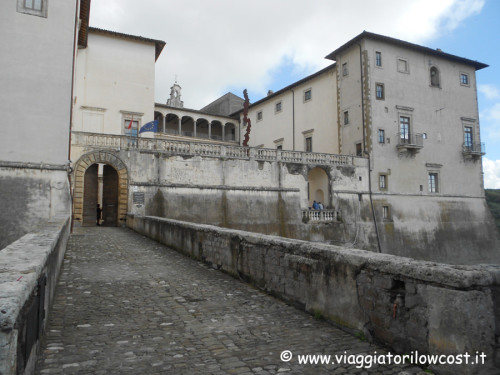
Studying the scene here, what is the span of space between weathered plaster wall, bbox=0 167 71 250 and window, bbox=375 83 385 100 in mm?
21959

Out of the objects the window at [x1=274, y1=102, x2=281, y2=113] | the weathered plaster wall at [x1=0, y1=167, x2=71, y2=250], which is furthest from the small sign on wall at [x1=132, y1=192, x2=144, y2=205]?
the window at [x1=274, y1=102, x2=281, y2=113]

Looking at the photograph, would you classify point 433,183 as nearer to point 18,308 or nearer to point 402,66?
point 402,66

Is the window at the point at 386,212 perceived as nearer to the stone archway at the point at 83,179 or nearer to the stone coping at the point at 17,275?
the stone archway at the point at 83,179

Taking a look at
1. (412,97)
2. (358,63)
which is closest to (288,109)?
(358,63)

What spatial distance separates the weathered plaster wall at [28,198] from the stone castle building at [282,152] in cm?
5

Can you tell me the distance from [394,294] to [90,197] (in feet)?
65.9

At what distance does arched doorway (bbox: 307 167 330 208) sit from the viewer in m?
26.9

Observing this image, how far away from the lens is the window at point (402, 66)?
2838 centimetres

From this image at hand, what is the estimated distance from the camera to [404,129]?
93.2 ft

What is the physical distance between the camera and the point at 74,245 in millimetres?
11539

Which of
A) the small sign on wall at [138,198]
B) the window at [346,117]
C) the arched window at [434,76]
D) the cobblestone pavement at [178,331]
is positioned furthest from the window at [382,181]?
the cobblestone pavement at [178,331]

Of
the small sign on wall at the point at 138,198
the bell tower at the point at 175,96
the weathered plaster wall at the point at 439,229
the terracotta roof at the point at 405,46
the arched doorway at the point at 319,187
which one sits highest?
the bell tower at the point at 175,96

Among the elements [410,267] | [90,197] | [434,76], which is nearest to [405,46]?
[434,76]

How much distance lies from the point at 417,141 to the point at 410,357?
27801 mm
